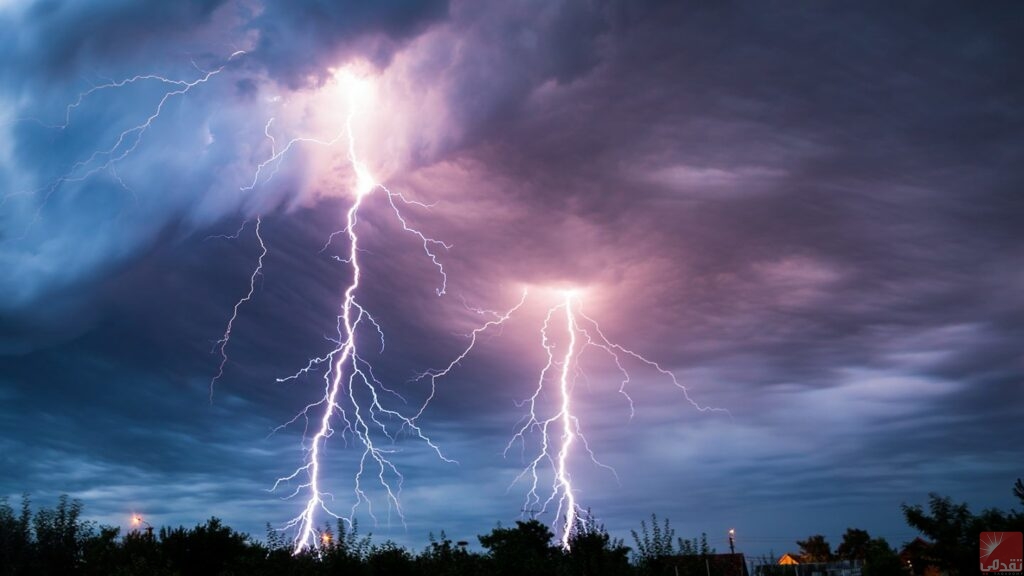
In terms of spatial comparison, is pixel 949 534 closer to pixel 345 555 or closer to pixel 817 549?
pixel 345 555

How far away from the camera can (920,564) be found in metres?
29.7

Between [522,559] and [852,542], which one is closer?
[522,559]

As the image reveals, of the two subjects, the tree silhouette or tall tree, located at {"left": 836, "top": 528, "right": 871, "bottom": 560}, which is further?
tall tree, located at {"left": 836, "top": 528, "right": 871, "bottom": 560}

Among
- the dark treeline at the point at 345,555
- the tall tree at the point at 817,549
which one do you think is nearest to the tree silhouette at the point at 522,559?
the dark treeline at the point at 345,555

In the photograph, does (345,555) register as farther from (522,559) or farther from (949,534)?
(949,534)

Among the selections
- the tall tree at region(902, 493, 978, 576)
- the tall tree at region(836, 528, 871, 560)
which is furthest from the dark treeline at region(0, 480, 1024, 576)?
the tall tree at region(836, 528, 871, 560)

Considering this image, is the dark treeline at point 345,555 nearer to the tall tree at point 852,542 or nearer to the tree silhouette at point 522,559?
the tree silhouette at point 522,559

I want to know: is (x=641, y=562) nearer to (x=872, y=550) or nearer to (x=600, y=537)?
(x=600, y=537)

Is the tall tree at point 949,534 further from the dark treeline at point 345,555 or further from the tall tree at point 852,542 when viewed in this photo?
the tall tree at point 852,542

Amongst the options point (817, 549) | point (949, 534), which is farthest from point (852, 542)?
point (949, 534)

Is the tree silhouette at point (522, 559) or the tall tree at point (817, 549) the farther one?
the tall tree at point (817, 549)

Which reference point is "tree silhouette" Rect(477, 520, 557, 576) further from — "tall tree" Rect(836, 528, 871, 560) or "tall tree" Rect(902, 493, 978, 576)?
"tall tree" Rect(836, 528, 871, 560)

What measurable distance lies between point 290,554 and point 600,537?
426 inches

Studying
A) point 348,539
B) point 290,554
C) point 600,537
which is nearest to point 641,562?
point 600,537
